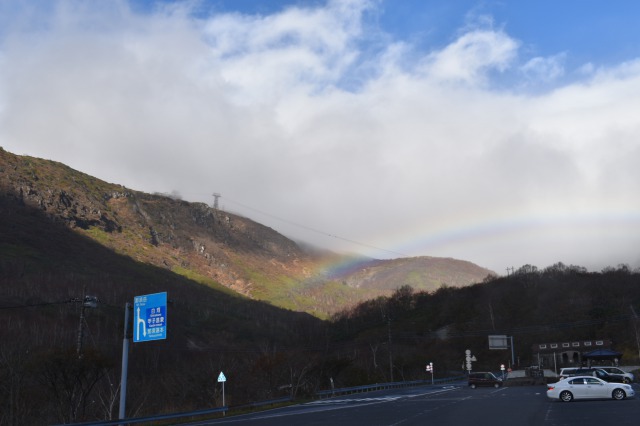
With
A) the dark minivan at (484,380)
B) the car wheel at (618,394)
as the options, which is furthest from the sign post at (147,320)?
the dark minivan at (484,380)

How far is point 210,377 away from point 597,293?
133m

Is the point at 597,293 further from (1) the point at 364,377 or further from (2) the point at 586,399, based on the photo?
(2) the point at 586,399

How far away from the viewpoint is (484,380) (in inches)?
2542

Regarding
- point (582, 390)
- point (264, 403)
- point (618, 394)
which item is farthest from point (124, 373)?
point (618, 394)

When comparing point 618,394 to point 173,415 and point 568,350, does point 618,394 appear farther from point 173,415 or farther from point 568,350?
point 568,350

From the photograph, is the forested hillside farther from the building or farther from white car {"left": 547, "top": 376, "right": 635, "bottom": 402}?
white car {"left": 547, "top": 376, "right": 635, "bottom": 402}

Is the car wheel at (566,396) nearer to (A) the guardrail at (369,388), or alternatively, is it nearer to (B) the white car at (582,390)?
(B) the white car at (582,390)

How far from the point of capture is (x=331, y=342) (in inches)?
7111

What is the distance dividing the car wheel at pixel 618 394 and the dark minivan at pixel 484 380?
32246 mm

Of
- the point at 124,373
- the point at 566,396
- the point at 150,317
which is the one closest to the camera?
the point at 124,373

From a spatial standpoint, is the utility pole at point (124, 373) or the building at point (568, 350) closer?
the utility pole at point (124, 373)

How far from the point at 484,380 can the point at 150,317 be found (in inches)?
1738

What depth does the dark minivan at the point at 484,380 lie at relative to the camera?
64.1 m

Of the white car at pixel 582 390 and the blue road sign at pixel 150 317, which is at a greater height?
the blue road sign at pixel 150 317
